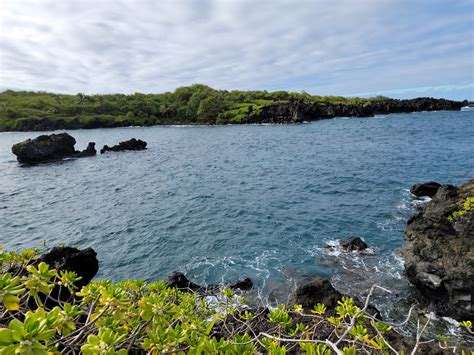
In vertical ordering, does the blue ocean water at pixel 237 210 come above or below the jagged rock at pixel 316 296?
below

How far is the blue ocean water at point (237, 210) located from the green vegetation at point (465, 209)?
3517 millimetres

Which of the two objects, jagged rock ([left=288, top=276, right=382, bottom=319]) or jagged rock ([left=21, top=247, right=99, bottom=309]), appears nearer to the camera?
jagged rock ([left=288, top=276, right=382, bottom=319])

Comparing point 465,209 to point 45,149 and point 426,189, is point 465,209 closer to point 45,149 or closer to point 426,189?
point 426,189

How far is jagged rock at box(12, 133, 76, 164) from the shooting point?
2060 inches

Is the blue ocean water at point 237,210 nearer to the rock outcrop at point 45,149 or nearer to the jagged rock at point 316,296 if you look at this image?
the jagged rock at point 316,296

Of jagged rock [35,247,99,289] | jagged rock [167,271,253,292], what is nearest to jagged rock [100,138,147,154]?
jagged rock [35,247,99,289]

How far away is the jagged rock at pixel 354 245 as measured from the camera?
17078 millimetres

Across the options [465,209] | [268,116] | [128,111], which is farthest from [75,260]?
[128,111]

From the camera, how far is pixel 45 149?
54250 millimetres

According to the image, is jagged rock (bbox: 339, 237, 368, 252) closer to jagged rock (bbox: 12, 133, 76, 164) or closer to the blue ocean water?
the blue ocean water

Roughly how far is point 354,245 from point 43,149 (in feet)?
192

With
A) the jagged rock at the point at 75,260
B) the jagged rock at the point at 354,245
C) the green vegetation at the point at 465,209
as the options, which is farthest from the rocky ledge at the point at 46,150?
the green vegetation at the point at 465,209

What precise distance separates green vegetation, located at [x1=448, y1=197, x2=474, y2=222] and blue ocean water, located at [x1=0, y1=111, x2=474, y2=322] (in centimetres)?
352

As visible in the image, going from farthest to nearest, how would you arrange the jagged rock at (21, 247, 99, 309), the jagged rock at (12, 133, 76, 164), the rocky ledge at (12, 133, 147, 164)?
the rocky ledge at (12, 133, 147, 164) < the jagged rock at (12, 133, 76, 164) < the jagged rock at (21, 247, 99, 309)
